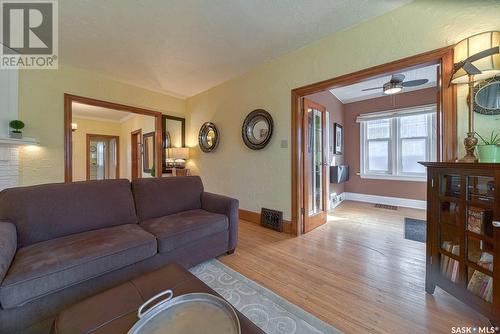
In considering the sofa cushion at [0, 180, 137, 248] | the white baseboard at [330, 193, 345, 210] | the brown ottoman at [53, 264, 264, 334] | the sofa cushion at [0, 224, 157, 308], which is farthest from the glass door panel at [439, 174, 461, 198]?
the white baseboard at [330, 193, 345, 210]

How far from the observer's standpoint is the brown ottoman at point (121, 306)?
0.72 m

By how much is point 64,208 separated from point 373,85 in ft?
16.7

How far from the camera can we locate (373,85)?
156 inches

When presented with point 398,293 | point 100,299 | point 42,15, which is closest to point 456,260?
point 398,293

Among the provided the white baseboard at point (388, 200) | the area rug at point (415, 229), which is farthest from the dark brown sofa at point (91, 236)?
the white baseboard at point (388, 200)

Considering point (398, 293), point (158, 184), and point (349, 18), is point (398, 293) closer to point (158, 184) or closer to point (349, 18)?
point (158, 184)

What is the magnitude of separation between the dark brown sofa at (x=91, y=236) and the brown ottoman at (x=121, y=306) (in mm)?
491

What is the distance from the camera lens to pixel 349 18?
2.06m

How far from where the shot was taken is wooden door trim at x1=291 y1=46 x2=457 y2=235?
1.65 metres

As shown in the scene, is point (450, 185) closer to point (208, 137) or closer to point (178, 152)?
point (208, 137)

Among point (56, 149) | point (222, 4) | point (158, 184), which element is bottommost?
point (158, 184)

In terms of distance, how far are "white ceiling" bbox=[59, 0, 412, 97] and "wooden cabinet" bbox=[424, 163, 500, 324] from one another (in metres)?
1.71

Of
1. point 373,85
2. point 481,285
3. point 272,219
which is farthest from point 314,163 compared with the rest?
point 373,85

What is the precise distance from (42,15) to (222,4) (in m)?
1.91
